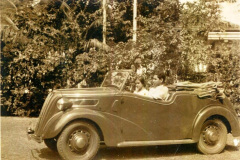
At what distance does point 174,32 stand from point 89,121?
20.2 feet

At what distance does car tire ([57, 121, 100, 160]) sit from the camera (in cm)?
582

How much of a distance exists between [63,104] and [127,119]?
1184 millimetres

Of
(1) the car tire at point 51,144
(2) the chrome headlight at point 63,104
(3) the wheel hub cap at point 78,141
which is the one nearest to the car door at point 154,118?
(3) the wheel hub cap at point 78,141

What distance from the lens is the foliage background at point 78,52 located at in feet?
36.8

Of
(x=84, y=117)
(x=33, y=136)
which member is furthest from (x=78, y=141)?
(x=33, y=136)

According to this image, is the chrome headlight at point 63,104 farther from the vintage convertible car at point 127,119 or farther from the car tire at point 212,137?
the car tire at point 212,137

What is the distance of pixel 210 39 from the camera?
1562cm

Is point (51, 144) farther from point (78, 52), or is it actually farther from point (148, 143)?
point (78, 52)

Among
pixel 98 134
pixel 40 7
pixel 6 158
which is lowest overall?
pixel 6 158

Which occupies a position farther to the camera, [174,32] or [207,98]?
[174,32]

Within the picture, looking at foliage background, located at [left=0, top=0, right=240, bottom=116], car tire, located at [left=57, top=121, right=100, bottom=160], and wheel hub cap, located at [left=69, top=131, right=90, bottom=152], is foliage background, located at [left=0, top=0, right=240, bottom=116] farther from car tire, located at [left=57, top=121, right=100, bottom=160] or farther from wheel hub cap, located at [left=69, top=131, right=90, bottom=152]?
wheel hub cap, located at [left=69, top=131, right=90, bottom=152]

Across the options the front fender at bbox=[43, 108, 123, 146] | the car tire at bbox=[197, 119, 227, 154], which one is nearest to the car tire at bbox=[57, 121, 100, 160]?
the front fender at bbox=[43, 108, 123, 146]

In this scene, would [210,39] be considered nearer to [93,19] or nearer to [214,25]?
[214,25]

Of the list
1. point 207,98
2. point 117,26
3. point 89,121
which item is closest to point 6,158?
point 89,121
